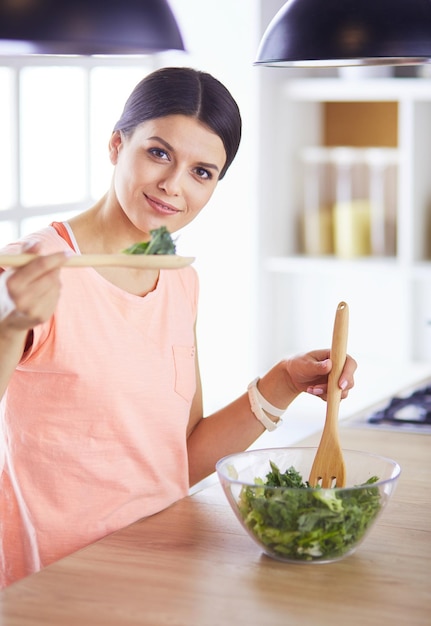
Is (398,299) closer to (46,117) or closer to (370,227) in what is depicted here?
(370,227)

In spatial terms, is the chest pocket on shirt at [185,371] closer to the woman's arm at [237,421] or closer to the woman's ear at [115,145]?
the woman's arm at [237,421]

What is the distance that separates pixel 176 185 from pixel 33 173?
5.43ft

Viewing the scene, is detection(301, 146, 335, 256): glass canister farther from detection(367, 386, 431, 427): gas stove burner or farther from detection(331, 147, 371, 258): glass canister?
detection(367, 386, 431, 427): gas stove burner

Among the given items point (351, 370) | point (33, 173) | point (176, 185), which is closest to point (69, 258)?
point (176, 185)

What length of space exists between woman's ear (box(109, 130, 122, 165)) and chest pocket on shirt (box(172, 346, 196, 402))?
0.35 meters

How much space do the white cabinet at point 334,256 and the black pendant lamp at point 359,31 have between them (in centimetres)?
221

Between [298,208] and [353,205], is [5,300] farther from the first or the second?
[298,208]

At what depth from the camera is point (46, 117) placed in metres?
3.36

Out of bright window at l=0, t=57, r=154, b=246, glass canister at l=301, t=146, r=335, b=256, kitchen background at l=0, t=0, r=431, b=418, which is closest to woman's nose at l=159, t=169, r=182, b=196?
bright window at l=0, t=57, r=154, b=246

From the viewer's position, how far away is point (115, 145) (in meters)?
1.90

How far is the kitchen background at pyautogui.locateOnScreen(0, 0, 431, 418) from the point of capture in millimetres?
3904

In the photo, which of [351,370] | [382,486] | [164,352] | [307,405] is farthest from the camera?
[307,405]

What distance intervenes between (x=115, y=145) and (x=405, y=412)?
988 mm

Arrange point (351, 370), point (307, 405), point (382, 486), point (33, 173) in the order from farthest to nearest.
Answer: point (307, 405)
point (33, 173)
point (351, 370)
point (382, 486)
